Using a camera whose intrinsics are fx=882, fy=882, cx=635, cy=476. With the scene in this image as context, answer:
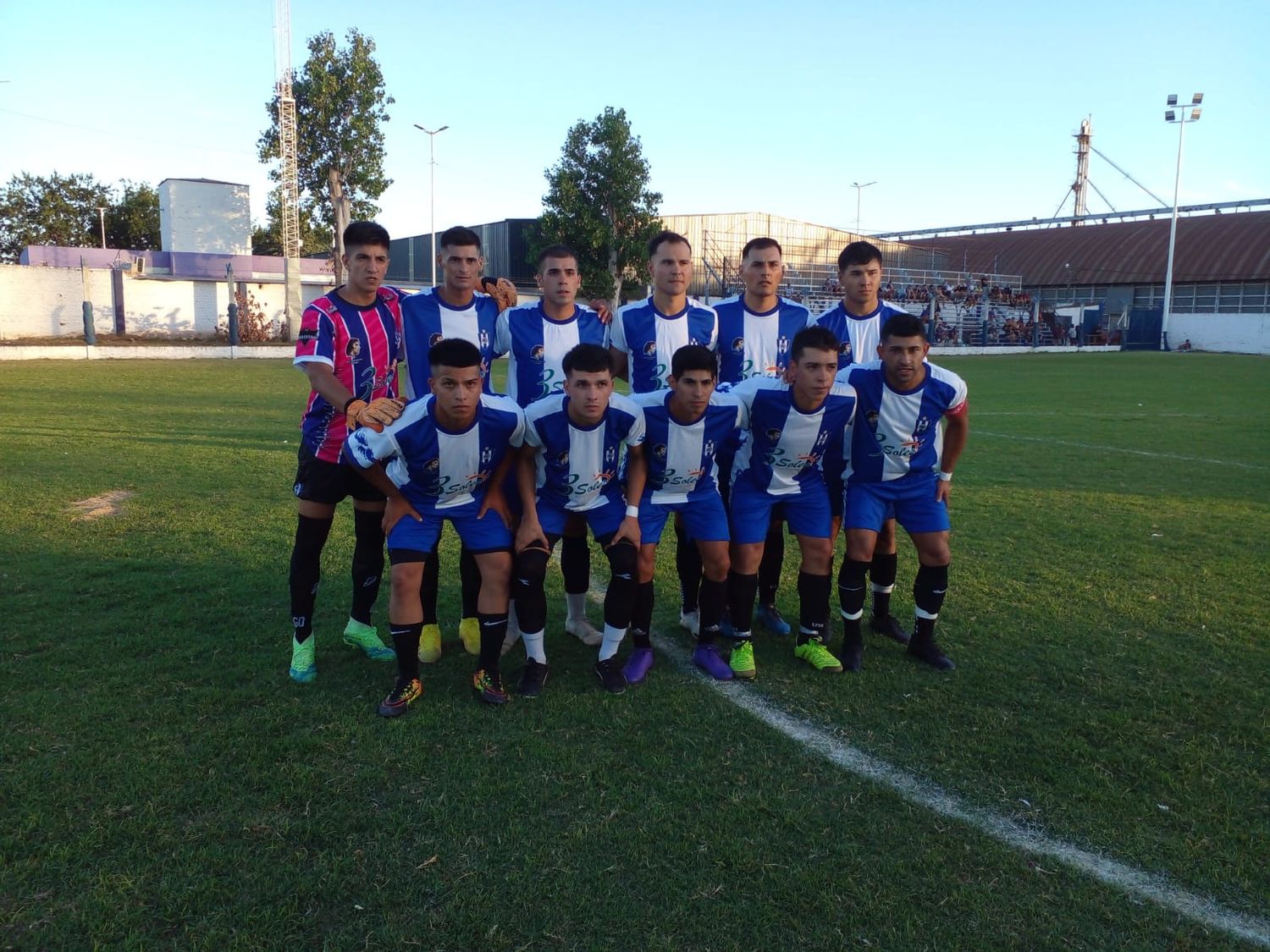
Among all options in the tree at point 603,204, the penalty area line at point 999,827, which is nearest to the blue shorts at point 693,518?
the penalty area line at point 999,827

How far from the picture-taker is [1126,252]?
51656 mm

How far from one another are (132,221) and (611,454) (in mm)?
60128

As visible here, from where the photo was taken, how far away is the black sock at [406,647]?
376cm

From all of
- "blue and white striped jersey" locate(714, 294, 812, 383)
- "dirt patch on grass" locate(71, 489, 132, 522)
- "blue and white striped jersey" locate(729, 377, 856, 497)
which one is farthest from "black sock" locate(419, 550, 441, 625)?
"dirt patch on grass" locate(71, 489, 132, 522)

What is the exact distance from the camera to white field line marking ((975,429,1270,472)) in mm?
9836

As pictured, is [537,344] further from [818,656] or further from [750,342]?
[818,656]

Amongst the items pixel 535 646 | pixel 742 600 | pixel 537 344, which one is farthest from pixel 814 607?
pixel 537 344

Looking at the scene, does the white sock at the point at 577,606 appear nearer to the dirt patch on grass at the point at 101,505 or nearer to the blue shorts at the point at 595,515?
the blue shorts at the point at 595,515

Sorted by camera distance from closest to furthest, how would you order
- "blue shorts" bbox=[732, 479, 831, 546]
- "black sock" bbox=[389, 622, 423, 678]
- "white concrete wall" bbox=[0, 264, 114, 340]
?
"black sock" bbox=[389, 622, 423, 678], "blue shorts" bbox=[732, 479, 831, 546], "white concrete wall" bbox=[0, 264, 114, 340]

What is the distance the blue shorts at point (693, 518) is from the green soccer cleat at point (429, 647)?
1.13 metres

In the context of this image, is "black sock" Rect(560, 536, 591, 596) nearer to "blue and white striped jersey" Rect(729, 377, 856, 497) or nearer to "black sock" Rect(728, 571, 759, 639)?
"black sock" Rect(728, 571, 759, 639)

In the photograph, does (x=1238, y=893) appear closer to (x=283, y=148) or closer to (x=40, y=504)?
(x=40, y=504)

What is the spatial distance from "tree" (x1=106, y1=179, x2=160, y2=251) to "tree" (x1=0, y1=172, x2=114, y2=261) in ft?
2.05

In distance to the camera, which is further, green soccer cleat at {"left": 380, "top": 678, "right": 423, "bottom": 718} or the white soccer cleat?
the white soccer cleat
